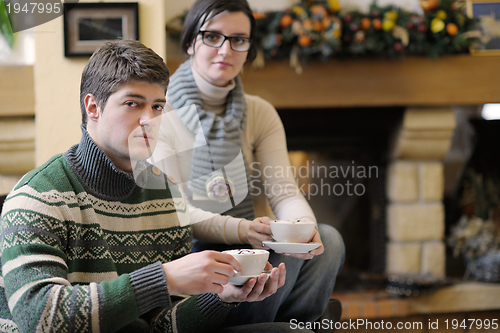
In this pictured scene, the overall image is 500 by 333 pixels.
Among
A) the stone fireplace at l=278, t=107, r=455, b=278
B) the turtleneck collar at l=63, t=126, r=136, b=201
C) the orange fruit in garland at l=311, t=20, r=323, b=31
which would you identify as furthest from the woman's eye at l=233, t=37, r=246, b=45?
the stone fireplace at l=278, t=107, r=455, b=278

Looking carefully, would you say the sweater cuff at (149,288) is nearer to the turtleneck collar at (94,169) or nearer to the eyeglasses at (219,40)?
the turtleneck collar at (94,169)

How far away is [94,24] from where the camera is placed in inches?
60.6

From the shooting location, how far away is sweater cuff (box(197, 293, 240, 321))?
0.80 m

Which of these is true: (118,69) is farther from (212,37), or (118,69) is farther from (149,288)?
(212,37)

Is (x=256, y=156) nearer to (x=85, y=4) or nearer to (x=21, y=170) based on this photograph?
(x=85, y=4)

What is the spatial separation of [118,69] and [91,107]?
89 mm

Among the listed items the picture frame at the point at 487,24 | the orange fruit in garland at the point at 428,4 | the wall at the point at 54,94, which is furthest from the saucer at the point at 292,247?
the picture frame at the point at 487,24

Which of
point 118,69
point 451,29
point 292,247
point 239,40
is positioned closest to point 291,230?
point 292,247

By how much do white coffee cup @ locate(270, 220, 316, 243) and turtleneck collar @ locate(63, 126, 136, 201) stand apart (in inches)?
12.2

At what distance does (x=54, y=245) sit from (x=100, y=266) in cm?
11

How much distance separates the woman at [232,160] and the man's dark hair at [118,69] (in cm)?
13

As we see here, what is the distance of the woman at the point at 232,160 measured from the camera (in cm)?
97

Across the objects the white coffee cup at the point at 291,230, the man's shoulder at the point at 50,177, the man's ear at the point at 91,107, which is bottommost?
the white coffee cup at the point at 291,230

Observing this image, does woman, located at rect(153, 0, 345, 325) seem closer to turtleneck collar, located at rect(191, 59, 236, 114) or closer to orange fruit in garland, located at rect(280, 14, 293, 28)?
→ turtleneck collar, located at rect(191, 59, 236, 114)
